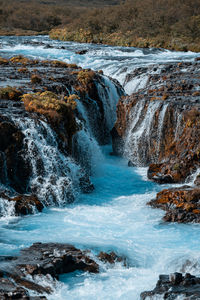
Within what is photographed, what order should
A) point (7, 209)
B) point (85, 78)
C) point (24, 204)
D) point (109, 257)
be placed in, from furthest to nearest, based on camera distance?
point (85, 78), point (24, 204), point (7, 209), point (109, 257)

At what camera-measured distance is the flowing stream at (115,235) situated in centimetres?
991

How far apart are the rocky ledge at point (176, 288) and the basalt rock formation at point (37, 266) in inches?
70.7

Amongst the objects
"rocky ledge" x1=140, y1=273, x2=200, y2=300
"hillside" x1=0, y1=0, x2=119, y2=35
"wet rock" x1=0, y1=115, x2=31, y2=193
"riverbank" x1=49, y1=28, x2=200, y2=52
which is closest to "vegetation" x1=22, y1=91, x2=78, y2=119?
"wet rock" x1=0, y1=115, x2=31, y2=193

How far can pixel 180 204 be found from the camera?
14391 mm

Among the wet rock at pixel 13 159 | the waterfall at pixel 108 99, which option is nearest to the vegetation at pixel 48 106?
the wet rock at pixel 13 159

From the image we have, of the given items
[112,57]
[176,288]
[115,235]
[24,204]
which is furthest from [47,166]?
[112,57]

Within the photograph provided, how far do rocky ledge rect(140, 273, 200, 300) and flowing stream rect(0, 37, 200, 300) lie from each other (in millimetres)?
493

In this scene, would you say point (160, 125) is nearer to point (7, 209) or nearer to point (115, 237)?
point (115, 237)

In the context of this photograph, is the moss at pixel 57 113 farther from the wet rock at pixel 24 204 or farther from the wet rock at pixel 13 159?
the wet rock at pixel 24 204

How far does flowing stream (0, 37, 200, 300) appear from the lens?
991 cm

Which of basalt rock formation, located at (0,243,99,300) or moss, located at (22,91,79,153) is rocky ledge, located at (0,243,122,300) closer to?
basalt rock formation, located at (0,243,99,300)

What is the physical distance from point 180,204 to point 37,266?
21.2 ft

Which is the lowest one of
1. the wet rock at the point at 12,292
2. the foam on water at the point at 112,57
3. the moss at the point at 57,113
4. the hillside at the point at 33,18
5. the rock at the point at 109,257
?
the rock at the point at 109,257

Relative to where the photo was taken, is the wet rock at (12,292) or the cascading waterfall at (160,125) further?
the cascading waterfall at (160,125)
